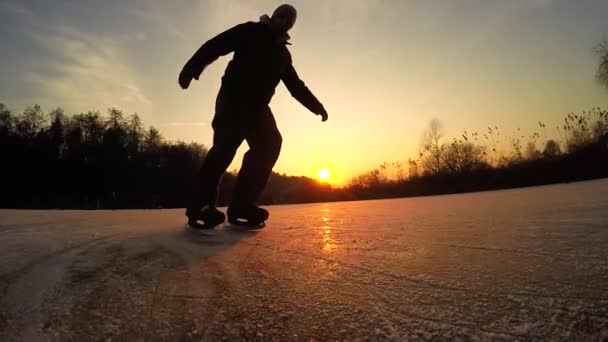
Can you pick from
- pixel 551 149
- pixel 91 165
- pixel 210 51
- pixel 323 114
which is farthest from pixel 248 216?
pixel 91 165

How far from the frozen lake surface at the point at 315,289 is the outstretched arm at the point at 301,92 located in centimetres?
184

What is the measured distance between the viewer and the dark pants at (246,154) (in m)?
2.40

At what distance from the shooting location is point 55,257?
1185 millimetres

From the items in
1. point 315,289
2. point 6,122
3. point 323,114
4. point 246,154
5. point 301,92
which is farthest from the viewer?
point 6,122

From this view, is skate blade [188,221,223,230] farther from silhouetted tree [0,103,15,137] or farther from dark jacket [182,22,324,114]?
silhouetted tree [0,103,15,137]

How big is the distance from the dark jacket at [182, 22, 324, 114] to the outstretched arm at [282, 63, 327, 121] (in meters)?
0.36

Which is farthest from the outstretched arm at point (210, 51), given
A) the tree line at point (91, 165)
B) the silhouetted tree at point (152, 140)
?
the silhouetted tree at point (152, 140)

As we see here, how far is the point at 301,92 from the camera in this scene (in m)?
3.12

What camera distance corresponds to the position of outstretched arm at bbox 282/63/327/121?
9.95ft

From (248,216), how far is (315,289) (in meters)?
1.66

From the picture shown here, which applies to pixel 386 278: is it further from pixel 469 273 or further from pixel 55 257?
pixel 55 257

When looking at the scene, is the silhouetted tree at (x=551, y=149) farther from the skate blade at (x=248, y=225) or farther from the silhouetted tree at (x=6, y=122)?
the silhouetted tree at (x=6, y=122)

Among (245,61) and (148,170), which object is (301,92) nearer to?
(245,61)

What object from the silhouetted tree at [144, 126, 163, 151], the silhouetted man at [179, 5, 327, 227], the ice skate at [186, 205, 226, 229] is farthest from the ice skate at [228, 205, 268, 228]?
the silhouetted tree at [144, 126, 163, 151]
